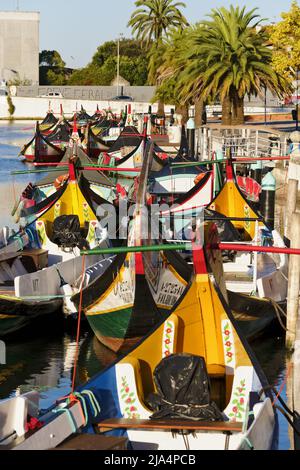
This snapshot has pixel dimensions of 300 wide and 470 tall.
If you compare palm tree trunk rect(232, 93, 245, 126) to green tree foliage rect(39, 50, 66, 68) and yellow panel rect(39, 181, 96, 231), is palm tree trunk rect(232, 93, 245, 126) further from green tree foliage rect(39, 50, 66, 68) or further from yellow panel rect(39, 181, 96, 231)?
green tree foliage rect(39, 50, 66, 68)

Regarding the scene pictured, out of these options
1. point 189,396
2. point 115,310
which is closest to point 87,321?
point 115,310

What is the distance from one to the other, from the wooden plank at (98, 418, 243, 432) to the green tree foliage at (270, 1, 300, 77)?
3172 cm

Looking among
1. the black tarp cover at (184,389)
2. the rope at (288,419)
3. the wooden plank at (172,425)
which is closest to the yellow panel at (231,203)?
the rope at (288,419)

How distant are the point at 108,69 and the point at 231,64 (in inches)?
3032

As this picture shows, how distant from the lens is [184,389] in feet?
39.9

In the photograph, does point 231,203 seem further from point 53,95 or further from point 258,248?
point 53,95

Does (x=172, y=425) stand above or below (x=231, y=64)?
below

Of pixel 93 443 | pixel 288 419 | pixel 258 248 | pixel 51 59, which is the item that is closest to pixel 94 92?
pixel 51 59

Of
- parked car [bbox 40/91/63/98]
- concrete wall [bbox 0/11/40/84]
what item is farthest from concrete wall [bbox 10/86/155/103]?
concrete wall [bbox 0/11/40/84]

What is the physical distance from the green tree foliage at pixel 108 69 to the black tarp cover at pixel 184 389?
106 m

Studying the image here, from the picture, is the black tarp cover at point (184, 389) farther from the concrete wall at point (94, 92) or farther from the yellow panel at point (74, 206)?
the concrete wall at point (94, 92)

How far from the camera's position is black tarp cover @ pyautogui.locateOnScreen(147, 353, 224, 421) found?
12102 millimetres
